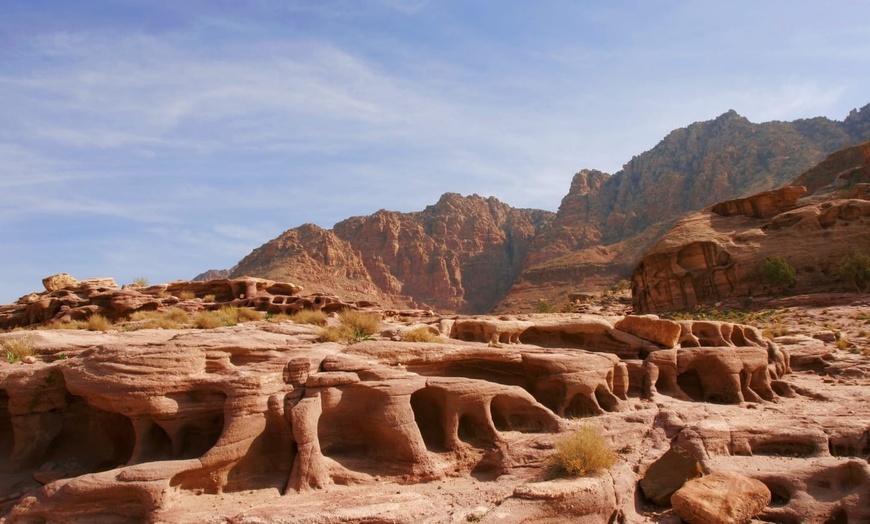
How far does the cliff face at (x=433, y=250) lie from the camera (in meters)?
92.2

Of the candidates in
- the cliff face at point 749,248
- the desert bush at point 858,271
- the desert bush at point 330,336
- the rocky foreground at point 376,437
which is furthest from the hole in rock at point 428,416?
the desert bush at point 858,271

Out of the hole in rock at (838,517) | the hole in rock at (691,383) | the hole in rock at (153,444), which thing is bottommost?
the hole in rock at (838,517)

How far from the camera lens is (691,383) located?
15.6 m

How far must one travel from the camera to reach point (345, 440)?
34.7 feet

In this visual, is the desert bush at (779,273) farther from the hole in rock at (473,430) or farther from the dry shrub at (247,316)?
the dry shrub at (247,316)

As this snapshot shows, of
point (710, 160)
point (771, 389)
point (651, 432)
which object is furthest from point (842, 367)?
point (710, 160)

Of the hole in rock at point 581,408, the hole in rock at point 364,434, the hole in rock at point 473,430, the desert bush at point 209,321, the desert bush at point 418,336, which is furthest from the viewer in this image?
the desert bush at point 209,321

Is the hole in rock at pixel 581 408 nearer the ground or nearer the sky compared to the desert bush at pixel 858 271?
nearer the ground

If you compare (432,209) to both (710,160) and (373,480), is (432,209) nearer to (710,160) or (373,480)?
(710,160)

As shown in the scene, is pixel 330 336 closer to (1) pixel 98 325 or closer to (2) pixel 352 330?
(2) pixel 352 330

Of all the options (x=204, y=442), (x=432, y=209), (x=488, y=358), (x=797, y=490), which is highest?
(x=432, y=209)

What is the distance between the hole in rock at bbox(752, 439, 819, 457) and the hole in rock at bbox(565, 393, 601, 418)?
10.2ft

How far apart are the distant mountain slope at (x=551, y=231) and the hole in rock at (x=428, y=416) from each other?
5428 centimetres

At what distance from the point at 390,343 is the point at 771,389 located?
430 inches
